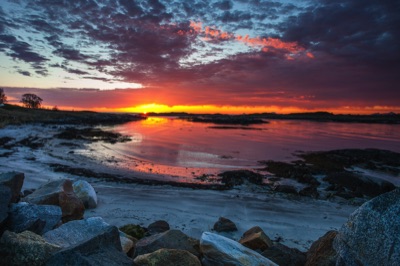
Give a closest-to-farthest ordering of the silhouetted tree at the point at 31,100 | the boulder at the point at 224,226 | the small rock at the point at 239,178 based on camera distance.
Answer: the boulder at the point at 224,226 < the small rock at the point at 239,178 < the silhouetted tree at the point at 31,100

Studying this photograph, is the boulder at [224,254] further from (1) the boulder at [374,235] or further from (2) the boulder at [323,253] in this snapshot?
(1) the boulder at [374,235]

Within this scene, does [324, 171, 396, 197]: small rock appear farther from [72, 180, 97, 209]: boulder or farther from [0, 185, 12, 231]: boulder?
[0, 185, 12, 231]: boulder

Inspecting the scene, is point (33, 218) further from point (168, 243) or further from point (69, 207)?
point (168, 243)

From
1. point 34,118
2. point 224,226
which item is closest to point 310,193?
point 224,226

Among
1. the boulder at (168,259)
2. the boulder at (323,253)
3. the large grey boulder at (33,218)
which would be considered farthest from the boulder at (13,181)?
the boulder at (323,253)

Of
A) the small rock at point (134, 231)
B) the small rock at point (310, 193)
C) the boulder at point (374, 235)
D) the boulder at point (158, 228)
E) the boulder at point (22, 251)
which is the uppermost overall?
the boulder at point (374, 235)

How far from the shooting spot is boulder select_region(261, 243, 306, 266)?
15.1ft

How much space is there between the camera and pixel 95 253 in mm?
3031

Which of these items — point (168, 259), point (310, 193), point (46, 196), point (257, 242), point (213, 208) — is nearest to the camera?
point (168, 259)

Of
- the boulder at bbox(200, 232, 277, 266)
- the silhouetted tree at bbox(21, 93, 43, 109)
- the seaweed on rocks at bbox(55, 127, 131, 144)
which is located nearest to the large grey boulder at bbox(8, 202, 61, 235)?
the boulder at bbox(200, 232, 277, 266)

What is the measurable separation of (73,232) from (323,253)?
4.09 metres

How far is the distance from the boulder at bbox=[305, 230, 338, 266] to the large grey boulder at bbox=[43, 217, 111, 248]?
334 centimetres

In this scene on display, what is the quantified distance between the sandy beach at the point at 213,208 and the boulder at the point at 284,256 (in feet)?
4.94

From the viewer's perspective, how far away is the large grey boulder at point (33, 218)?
13.5 feet
